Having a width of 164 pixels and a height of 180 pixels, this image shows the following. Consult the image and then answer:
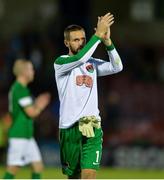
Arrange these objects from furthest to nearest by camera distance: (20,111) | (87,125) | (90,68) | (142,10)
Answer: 1. (142,10)
2. (20,111)
3. (90,68)
4. (87,125)

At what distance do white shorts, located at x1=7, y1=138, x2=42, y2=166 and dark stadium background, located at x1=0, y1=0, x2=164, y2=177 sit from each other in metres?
6.34

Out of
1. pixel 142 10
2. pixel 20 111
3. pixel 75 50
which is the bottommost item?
pixel 20 111

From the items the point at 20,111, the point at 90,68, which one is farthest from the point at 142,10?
the point at 90,68

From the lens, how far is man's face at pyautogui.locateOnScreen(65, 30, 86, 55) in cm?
1050

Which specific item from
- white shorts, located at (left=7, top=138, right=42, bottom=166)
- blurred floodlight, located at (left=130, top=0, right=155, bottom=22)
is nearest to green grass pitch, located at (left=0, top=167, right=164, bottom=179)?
white shorts, located at (left=7, top=138, right=42, bottom=166)

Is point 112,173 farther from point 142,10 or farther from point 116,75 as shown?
point 142,10

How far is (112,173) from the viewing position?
1958 centimetres

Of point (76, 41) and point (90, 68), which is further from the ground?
point (76, 41)

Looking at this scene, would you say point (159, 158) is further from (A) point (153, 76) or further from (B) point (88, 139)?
(B) point (88, 139)

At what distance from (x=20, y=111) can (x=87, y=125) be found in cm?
442

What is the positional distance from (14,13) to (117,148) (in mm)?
5769

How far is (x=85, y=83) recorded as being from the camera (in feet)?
34.7

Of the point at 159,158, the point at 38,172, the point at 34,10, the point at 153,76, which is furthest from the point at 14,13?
the point at 38,172

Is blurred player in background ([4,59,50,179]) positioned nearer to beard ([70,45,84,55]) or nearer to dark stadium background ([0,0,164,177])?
beard ([70,45,84,55])
